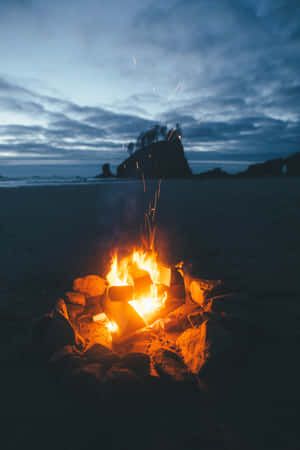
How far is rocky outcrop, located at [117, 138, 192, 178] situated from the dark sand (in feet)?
187

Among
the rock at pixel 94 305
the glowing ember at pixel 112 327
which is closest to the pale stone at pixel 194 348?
the glowing ember at pixel 112 327

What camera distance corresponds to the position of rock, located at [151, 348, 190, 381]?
263cm

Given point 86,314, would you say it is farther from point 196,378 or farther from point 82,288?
point 196,378

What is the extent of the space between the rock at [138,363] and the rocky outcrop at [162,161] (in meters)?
63.1

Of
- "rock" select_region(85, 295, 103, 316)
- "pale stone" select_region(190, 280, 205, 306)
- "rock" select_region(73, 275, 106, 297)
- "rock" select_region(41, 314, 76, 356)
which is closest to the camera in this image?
"rock" select_region(41, 314, 76, 356)

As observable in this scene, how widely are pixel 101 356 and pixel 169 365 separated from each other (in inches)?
31.4

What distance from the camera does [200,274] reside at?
554 centimetres

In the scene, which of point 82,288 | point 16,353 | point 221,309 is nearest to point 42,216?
point 82,288

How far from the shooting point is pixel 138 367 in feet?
8.91

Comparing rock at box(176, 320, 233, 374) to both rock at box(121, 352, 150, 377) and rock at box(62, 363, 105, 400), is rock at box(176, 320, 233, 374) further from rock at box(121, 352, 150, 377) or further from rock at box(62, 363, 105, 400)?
rock at box(62, 363, 105, 400)

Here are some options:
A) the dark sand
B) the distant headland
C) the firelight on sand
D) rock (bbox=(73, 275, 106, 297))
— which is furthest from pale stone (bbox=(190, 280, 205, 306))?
the distant headland

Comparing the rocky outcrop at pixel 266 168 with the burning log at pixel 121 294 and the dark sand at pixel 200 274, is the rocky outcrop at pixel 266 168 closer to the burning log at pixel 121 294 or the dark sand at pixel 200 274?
the dark sand at pixel 200 274

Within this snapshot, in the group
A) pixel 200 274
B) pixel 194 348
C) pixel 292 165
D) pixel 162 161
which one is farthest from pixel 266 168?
pixel 194 348

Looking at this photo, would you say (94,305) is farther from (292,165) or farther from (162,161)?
(162,161)
